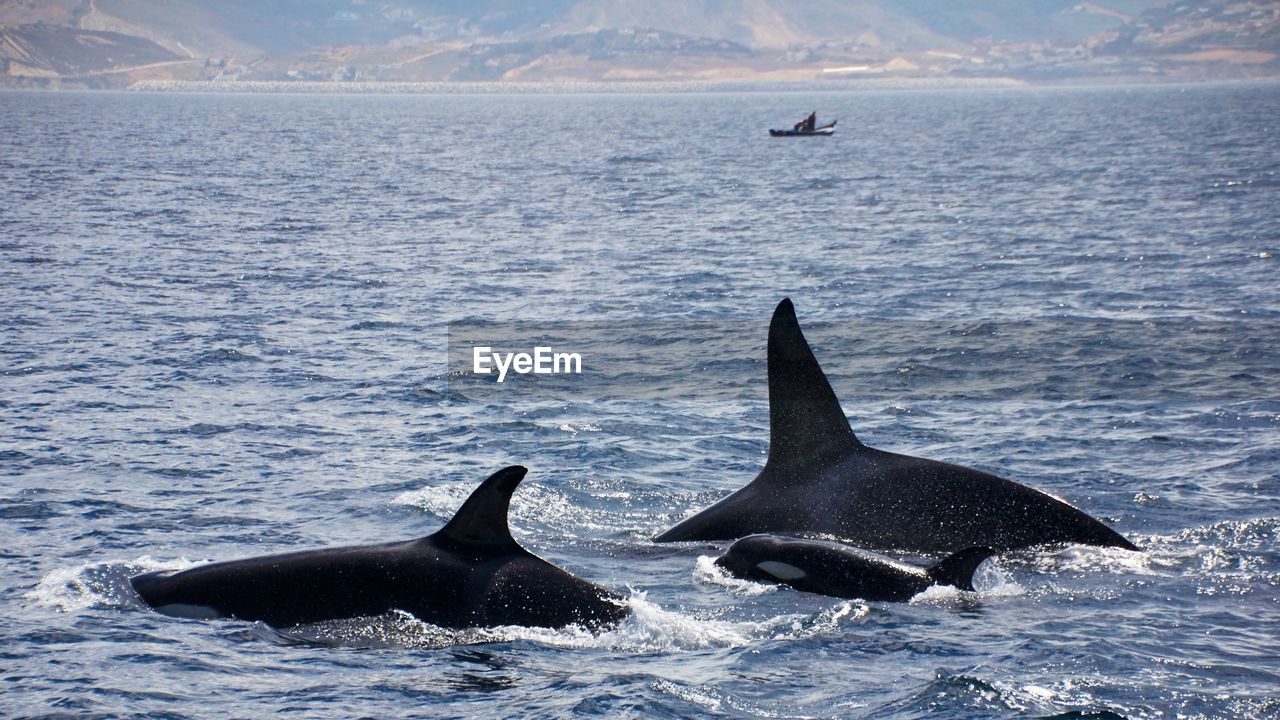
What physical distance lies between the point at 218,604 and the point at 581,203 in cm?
5667

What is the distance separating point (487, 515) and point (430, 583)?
75 centimetres

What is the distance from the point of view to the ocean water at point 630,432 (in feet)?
40.0

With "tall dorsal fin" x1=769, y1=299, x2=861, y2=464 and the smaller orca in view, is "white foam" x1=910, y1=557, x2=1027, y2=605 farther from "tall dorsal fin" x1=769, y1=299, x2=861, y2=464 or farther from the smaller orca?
"tall dorsal fin" x1=769, y1=299, x2=861, y2=464

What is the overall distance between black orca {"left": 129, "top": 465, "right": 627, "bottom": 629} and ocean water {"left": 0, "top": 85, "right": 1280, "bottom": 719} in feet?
0.62

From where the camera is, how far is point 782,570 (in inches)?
550

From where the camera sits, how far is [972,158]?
103 metres

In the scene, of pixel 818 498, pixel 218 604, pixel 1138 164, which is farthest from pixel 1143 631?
pixel 1138 164

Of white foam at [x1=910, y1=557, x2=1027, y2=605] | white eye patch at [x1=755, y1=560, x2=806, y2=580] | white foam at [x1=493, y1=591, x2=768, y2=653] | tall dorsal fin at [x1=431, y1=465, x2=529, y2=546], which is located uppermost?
tall dorsal fin at [x1=431, y1=465, x2=529, y2=546]

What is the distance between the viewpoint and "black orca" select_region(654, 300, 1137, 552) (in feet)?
47.9

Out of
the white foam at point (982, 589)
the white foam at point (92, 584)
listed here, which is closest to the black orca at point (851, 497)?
the white foam at point (982, 589)

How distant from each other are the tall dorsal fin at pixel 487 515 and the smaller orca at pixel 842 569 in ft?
8.80

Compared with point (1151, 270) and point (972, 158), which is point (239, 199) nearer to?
point (1151, 270)

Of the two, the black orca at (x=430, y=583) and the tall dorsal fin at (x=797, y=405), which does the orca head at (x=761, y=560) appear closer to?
the tall dorsal fin at (x=797, y=405)

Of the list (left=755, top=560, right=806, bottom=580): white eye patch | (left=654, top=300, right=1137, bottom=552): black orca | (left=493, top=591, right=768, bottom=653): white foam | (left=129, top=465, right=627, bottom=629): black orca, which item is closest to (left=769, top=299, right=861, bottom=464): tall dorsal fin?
(left=654, top=300, right=1137, bottom=552): black orca
